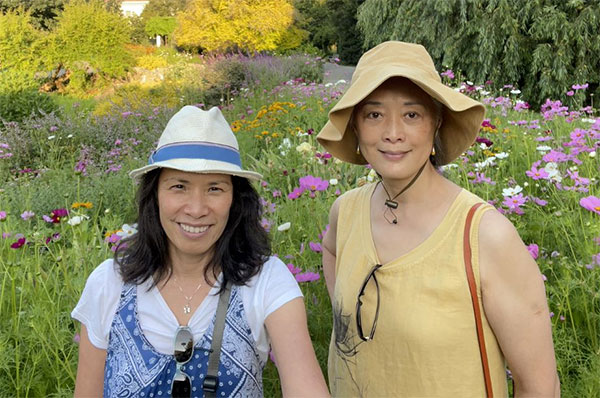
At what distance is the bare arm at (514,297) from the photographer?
1054mm

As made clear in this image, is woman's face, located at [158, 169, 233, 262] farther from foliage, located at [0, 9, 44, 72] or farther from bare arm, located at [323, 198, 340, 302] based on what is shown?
foliage, located at [0, 9, 44, 72]

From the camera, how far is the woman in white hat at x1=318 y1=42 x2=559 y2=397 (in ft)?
3.53

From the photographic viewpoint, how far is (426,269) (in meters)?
1.14

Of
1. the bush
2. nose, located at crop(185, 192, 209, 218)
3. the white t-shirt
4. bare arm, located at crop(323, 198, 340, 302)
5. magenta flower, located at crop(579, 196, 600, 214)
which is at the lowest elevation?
the white t-shirt

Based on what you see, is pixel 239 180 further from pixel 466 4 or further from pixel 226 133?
pixel 466 4

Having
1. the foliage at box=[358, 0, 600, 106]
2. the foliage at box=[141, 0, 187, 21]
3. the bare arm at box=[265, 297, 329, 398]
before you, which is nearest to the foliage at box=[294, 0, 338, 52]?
the foliage at box=[141, 0, 187, 21]

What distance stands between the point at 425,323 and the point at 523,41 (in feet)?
29.4

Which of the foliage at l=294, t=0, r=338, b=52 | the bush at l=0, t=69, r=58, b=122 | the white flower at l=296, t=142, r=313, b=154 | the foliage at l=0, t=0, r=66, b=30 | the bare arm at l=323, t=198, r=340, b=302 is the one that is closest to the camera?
the bare arm at l=323, t=198, r=340, b=302

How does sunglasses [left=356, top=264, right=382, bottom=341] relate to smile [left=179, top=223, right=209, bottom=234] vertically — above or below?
below

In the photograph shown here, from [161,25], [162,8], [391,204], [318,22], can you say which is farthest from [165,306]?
[162,8]

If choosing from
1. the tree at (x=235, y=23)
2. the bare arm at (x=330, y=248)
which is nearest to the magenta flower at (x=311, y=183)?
the bare arm at (x=330, y=248)

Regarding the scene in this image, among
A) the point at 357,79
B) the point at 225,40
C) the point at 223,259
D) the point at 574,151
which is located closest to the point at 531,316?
the point at 357,79

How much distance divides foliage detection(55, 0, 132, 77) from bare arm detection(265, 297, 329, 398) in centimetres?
1620

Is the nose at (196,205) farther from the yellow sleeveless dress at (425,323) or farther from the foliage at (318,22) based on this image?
the foliage at (318,22)
